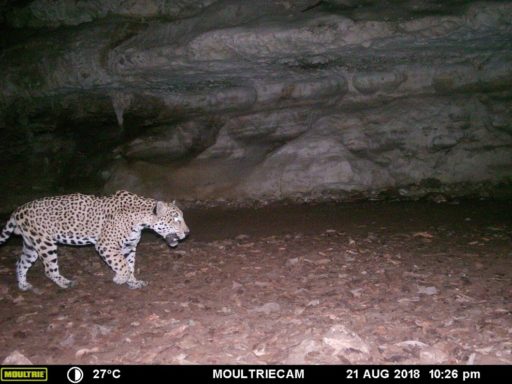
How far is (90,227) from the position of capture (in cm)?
750

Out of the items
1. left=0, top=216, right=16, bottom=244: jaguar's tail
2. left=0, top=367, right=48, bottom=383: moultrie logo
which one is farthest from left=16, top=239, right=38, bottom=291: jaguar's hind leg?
left=0, top=367, right=48, bottom=383: moultrie logo

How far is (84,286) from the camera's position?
734cm

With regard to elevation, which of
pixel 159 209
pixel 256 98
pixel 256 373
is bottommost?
pixel 256 373

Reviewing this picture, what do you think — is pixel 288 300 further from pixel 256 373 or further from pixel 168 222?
pixel 168 222

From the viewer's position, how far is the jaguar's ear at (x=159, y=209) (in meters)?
7.41

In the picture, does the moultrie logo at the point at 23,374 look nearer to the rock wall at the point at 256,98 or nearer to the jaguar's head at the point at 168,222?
the jaguar's head at the point at 168,222

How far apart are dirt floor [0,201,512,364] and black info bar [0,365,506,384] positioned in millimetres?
138

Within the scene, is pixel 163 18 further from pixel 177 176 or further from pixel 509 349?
pixel 509 349

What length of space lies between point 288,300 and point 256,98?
724 centimetres

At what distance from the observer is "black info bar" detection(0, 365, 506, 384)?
4414 mm

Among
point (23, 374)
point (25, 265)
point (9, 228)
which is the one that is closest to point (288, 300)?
point (23, 374)

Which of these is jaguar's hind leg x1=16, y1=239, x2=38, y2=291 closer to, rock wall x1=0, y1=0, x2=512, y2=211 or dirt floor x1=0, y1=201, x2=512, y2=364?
dirt floor x1=0, y1=201, x2=512, y2=364

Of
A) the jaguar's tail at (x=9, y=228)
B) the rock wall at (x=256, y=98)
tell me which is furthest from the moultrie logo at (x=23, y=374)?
the rock wall at (x=256, y=98)

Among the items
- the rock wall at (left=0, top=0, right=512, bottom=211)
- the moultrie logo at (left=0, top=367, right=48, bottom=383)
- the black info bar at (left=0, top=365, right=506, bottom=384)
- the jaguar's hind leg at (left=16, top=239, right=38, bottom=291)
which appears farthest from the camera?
the rock wall at (left=0, top=0, right=512, bottom=211)
